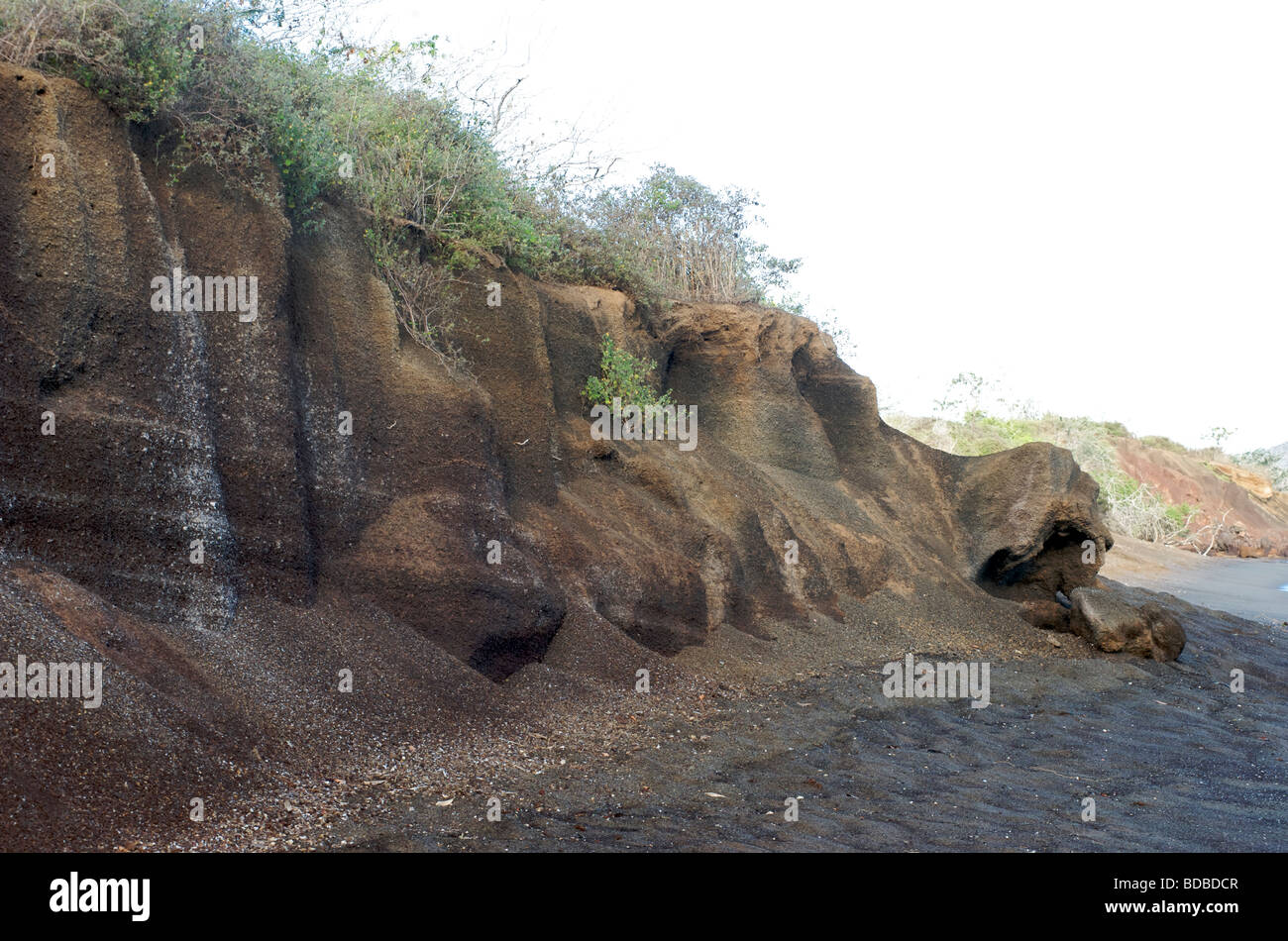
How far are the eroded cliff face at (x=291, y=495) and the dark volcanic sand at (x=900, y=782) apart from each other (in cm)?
102

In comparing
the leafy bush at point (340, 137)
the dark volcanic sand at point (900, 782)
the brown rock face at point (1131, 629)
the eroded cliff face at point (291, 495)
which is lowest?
the dark volcanic sand at point (900, 782)

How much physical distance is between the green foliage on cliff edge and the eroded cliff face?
0.84 ft

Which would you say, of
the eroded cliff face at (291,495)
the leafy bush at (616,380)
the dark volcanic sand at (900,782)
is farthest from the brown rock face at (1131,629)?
the leafy bush at (616,380)

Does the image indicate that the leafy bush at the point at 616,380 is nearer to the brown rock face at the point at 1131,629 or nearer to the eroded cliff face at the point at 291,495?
the eroded cliff face at the point at 291,495

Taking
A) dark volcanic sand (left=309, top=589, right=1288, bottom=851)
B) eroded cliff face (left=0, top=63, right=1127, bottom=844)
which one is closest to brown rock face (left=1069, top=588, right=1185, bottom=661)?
dark volcanic sand (left=309, top=589, right=1288, bottom=851)

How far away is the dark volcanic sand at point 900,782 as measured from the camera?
205 inches

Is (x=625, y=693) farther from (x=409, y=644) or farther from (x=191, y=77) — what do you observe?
(x=191, y=77)

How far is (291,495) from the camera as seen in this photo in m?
6.78

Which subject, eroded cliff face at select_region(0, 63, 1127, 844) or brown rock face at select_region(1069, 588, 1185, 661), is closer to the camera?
eroded cliff face at select_region(0, 63, 1127, 844)

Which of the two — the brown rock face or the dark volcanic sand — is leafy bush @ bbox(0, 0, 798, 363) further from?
the brown rock face

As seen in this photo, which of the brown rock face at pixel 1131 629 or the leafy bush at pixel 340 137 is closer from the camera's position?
the leafy bush at pixel 340 137

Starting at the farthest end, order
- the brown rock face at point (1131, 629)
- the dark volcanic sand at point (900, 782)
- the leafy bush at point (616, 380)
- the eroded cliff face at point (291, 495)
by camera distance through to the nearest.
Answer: the brown rock face at point (1131, 629), the leafy bush at point (616, 380), the eroded cliff face at point (291, 495), the dark volcanic sand at point (900, 782)

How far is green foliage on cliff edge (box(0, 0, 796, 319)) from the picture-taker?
21.2 feet

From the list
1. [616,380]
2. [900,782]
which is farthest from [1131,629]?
[900,782]
